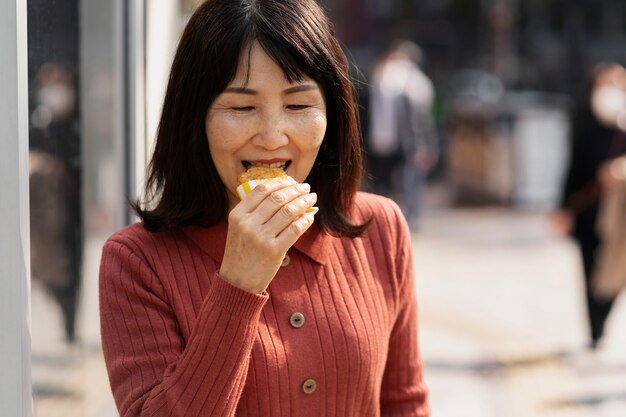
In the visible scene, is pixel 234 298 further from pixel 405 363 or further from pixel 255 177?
pixel 405 363

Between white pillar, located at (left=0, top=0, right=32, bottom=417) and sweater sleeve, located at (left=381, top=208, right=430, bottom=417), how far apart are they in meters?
0.79

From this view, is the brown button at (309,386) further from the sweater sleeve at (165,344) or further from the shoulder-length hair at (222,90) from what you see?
the shoulder-length hair at (222,90)

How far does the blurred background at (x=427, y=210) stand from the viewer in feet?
10.5

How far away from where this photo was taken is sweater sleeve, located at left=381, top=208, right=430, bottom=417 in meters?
2.35

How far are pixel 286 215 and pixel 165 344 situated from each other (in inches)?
13.3

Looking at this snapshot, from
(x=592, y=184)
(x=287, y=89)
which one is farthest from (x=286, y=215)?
(x=592, y=184)

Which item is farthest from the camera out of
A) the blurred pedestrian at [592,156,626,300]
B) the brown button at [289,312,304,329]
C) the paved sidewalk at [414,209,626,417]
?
the blurred pedestrian at [592,156,626,300]

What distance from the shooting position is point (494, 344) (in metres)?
7.87

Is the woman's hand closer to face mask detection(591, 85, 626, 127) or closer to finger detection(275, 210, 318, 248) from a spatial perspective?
finger detection(275, 210, 318, 248)

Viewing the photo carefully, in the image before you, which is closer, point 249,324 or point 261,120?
point 249,324

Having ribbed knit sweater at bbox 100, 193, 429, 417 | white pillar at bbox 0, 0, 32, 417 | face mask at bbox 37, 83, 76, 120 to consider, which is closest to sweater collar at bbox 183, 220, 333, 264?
ribbed knit sweater at bbox 100, 193, 429, 417

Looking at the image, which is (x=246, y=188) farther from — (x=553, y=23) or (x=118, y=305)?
(x=553, y=23)

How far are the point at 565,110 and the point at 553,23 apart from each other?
1507cm

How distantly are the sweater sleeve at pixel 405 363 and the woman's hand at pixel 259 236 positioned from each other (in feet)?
1.74
